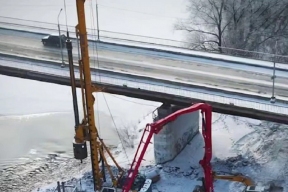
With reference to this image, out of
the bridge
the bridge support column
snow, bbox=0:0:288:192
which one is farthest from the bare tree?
the bridge support column

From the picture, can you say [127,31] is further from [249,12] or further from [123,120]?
[123,120]

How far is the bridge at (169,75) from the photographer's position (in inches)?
1179

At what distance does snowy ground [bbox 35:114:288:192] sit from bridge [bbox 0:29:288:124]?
4.75m

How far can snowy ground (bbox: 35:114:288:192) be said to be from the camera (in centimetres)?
3169

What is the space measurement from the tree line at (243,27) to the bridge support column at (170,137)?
13648 mm

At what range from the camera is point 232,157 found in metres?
34.2

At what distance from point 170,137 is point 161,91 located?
12.4ft

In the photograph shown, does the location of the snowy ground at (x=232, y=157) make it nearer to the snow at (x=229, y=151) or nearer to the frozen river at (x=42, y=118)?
the snow at (x=229, y=151)

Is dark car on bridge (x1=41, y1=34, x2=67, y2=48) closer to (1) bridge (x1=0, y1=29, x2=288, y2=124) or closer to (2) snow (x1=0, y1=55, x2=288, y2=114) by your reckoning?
(1) bridge (x1=0, y1=29, x2=288, y2=124)

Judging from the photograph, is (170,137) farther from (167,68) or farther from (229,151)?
(167,68)

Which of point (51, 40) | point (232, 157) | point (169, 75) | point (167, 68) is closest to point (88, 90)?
point (169, 75)

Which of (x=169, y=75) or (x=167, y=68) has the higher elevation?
(x=167, y=68)

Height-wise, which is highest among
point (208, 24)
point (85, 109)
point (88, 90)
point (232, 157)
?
point (208, 24)

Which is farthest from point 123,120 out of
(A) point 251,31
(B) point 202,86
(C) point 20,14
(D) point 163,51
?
(C) point 20,14
